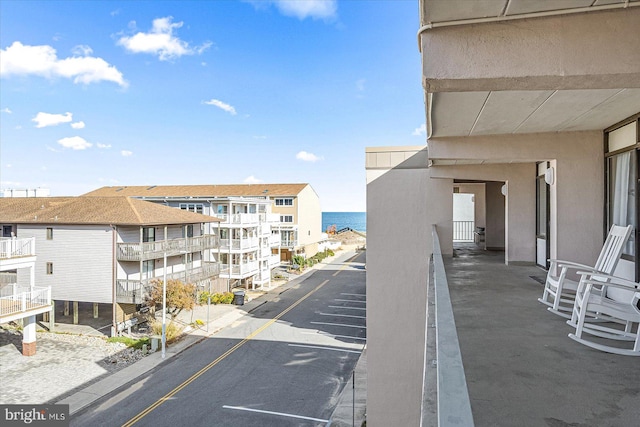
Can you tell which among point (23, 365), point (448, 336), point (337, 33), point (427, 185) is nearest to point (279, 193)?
point (337, 33)

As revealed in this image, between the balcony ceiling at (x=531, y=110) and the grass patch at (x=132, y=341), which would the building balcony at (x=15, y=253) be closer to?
the grass patch at (x=132, y=341)

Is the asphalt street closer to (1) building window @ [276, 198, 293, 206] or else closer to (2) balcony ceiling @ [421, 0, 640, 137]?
(2) balcony ceiling @ [421, 0, 640, 137]

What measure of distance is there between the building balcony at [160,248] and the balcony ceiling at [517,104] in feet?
47.7

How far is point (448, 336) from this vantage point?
1.25m

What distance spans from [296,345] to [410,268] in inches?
338

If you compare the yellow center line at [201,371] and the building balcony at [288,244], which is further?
the building balcony at [288,244]

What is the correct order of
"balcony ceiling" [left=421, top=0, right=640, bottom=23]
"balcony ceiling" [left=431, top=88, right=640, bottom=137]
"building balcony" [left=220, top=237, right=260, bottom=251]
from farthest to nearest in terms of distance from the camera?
"building balcony" [left=220, top=237, right=260, bottom=251] → "balcony ceiling" [left=431, top=88, right=640, bottom=137] → "balcony ceiling" [left=421, top=0, right=640, bottom=23]

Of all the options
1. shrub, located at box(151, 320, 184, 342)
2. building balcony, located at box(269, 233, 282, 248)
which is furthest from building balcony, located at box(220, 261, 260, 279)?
shrub, located at box(151, 320, 184, 342)

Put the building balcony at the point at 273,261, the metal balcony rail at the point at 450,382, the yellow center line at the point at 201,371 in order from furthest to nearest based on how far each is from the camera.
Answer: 1. the building balcony at the point at 273,261
2. the yellow center line at the point at 201,371
3. the metal balcony rail at the point at 450,382

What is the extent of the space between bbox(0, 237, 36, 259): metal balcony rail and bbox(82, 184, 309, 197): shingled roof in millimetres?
16703

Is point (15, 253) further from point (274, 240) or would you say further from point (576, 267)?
point (576, 267)

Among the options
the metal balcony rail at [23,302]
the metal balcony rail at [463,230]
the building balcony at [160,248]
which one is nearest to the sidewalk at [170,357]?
the building balcony at [160,248]

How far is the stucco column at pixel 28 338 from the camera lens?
1371 cm

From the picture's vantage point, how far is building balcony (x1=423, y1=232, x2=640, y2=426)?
170cm
